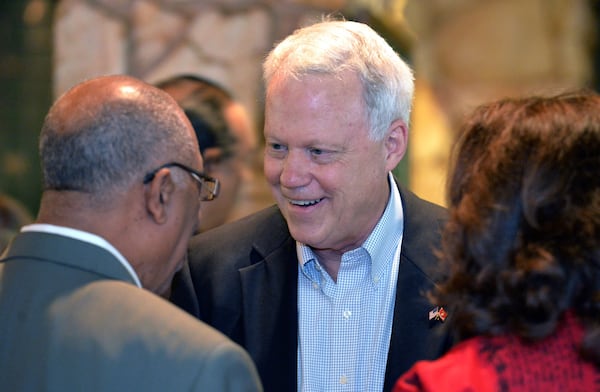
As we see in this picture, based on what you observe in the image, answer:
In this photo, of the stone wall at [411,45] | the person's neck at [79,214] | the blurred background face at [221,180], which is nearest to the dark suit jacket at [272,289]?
the blurred background face at [221,180]

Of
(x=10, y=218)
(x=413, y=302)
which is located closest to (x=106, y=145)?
(x=413, y=302)

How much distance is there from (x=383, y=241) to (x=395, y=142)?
285 mm

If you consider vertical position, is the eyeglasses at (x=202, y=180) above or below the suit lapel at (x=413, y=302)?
above

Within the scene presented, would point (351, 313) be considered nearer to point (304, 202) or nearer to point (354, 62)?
point (304, 202)

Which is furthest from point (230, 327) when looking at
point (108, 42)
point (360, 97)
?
point (108, 42)

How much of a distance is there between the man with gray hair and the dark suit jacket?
612 mm

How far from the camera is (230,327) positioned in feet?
9.50

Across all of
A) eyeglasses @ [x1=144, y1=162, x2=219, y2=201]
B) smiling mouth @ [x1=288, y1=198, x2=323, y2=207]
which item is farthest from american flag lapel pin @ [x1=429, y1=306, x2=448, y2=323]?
eyeglasses @ [x1=144, y1=162, x2=219, y2=201]

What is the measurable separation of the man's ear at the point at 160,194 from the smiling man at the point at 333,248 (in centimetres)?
67

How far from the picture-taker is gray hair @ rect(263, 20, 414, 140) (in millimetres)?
2863

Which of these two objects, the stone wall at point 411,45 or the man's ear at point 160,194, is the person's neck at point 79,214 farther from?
the stone wall at point 411,45

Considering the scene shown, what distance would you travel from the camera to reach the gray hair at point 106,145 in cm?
209

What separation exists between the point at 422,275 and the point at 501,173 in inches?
36.5

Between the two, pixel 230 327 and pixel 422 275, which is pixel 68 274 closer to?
pixel 230 327
